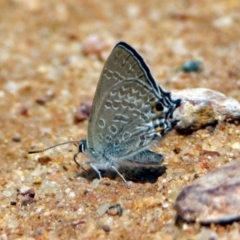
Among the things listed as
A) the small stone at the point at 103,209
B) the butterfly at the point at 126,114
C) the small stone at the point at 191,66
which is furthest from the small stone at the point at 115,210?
the small stone at the point at 191,66

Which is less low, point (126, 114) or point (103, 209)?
point (126, 114)

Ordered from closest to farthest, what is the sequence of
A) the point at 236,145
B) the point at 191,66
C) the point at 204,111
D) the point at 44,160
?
the point at 236,145 < the point at 204,111 < the point at 44,160 < the point at 191,66

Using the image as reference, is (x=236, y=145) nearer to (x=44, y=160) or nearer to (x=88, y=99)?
(x=44, y=160)

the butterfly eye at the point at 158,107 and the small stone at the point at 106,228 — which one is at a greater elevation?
the butterfly eye at the point at 158,107

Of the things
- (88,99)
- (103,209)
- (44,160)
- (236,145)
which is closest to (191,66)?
(88,99)

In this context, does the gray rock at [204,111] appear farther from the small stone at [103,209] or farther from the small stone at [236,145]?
the small stone at [103,209]

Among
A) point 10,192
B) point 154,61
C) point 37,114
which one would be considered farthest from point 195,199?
point 154,61
